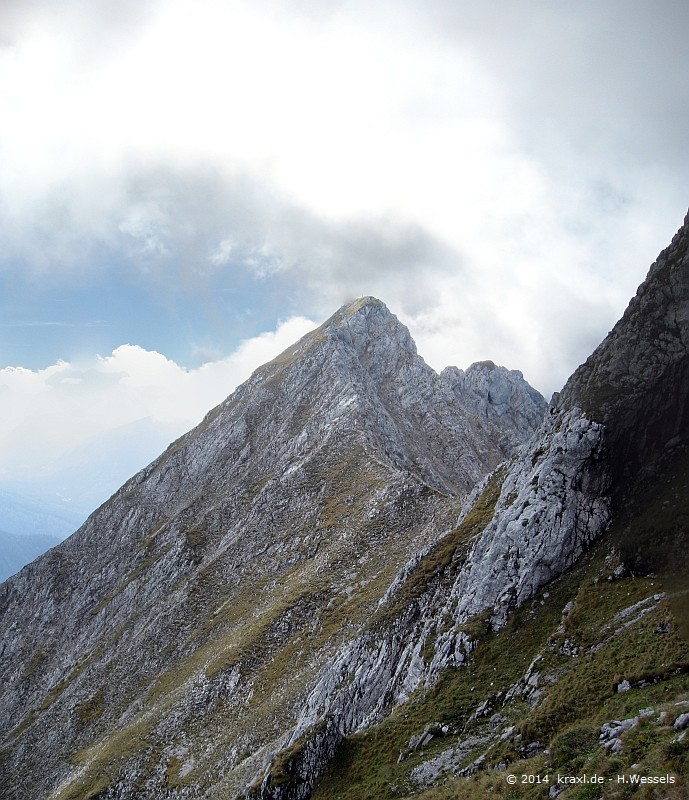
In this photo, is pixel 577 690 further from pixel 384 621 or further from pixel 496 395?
pixel 496 395

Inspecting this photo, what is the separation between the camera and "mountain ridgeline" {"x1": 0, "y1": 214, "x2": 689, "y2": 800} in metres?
24.0

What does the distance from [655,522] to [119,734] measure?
216 feet

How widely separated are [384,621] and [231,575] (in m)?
46.6

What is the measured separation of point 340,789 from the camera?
2869 cm

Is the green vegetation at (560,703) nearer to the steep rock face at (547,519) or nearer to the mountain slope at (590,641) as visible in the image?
the mountain slope at (590,641)

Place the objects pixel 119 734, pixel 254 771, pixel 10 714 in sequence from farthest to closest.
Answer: pixel 10 714 < pixel 119 734 < pixel 254 771

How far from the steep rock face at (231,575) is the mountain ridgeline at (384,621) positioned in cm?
45

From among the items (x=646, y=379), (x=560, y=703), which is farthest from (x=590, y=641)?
(x=646, y=379)

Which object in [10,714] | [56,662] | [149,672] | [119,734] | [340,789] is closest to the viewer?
[340,789]

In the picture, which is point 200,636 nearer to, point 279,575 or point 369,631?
point 279,575

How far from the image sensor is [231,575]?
Answer: 262 feet

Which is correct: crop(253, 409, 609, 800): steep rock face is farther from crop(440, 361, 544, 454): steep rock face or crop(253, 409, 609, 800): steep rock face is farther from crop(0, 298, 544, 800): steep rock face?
crop(440, 361, 544, 454): steep rock face

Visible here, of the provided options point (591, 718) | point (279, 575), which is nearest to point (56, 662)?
point (279, 575)

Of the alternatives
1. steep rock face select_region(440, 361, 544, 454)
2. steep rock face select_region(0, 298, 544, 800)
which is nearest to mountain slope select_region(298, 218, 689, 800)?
steep rock face select_region(0, 298, 544, 800)
